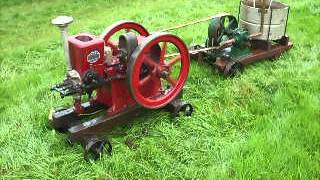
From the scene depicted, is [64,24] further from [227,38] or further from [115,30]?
[227,38]

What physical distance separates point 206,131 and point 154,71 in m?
0.88

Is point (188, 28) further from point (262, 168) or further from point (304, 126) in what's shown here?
point (262, 168)

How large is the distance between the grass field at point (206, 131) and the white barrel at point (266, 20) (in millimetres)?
412

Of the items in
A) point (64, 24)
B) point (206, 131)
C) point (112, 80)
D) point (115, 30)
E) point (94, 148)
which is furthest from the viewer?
point (115, 30)

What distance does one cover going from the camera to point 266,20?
6387 mm

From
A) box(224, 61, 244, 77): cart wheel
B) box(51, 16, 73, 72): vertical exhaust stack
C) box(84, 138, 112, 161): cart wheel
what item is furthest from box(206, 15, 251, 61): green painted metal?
box(51, 16, 73, 72): vertical exhaust stack

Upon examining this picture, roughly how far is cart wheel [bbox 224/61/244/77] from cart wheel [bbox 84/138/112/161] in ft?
7.17

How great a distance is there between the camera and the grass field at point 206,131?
14.0 feet

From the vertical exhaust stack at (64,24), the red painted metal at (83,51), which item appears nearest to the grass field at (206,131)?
the red painted metal at (83,51)

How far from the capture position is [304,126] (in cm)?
472

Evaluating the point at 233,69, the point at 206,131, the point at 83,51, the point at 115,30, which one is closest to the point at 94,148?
the point at 83,51

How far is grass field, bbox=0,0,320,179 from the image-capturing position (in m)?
4.25

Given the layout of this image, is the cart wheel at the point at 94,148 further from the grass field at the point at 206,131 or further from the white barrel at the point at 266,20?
the white barrel at the point at 266,20

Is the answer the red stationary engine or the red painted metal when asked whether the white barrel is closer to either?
the red stationary engine
